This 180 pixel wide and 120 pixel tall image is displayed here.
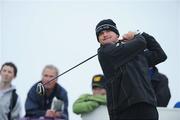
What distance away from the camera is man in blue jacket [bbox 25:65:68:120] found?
4.18 meters

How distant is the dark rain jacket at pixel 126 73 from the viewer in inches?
105

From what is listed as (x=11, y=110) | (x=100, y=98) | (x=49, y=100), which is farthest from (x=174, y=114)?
(x=11, y=110)

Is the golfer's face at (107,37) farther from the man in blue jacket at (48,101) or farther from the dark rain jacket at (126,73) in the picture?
the man in blue jacket at (48,101)

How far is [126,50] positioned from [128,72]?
15 cm

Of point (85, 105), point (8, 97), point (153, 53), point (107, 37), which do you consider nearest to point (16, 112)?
point (8, 97)

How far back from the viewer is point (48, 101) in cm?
439

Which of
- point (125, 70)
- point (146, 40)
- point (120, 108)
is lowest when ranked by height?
point (120, 108)

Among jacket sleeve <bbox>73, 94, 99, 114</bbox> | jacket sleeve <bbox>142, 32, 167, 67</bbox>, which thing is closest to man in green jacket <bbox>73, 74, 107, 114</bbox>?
jacket sleeve <bbox>73, 94, 99, 114</bbox>

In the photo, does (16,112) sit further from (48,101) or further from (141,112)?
(141,112)

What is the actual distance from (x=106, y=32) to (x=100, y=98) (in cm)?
103

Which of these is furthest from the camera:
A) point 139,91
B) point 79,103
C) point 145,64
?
point 79,103

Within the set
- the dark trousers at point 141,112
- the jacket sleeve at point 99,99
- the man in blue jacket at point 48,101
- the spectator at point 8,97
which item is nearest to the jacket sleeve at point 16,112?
the spectator at point 8,97

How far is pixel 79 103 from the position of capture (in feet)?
13.0

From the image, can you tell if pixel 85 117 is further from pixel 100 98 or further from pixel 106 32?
pixel 106 32
